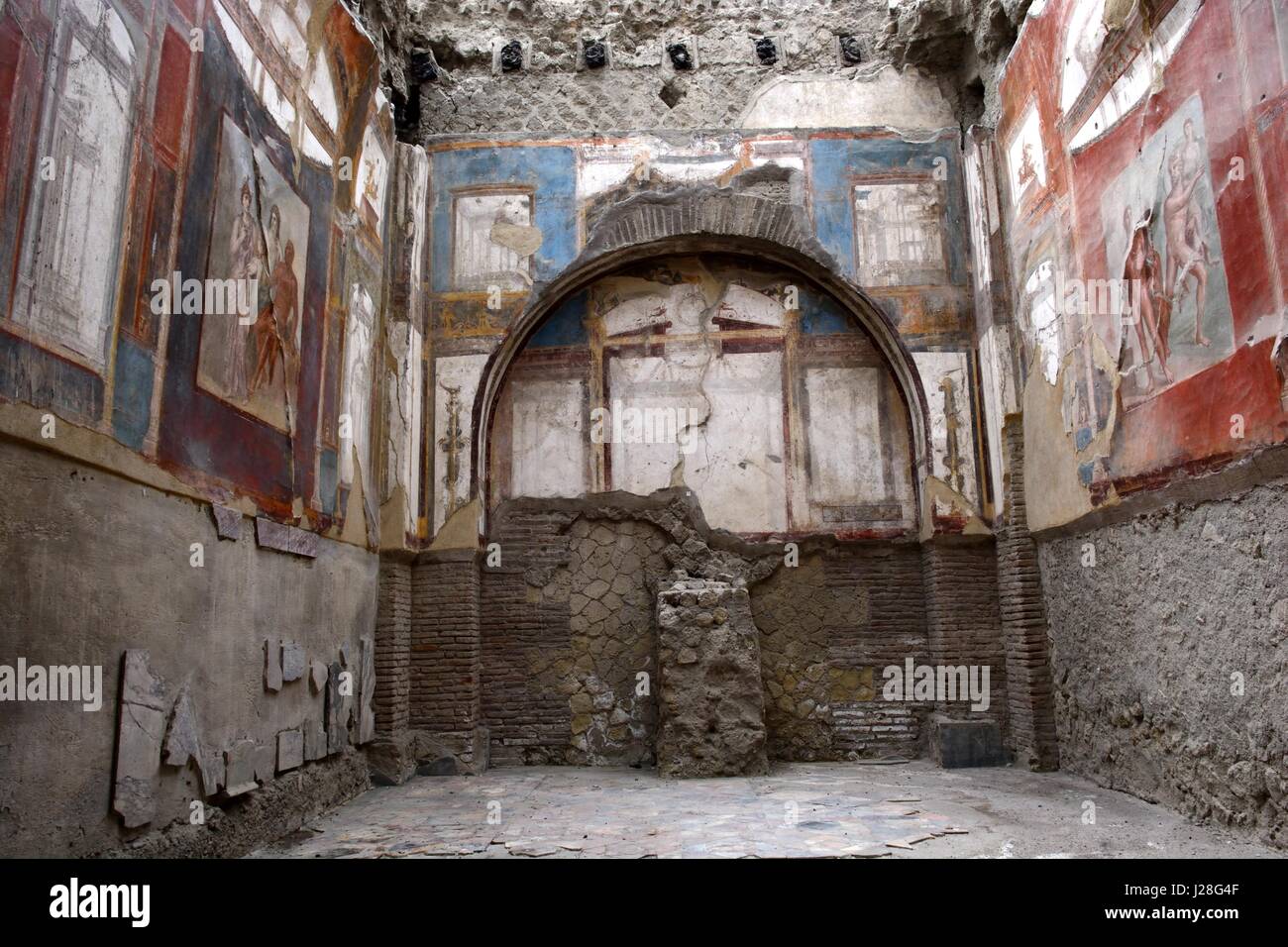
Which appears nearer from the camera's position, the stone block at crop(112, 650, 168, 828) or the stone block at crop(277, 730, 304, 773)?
the stone block at crop(112, 650, 168, 828)

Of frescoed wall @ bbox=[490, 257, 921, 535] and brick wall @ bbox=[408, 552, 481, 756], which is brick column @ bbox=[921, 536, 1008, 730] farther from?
brick wall @ bbox=[408, 552, 481, 756]

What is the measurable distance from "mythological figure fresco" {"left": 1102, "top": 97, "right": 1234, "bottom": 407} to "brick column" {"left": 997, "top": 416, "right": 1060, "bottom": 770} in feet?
5.56

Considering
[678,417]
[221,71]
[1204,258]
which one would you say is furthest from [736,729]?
[221,71]

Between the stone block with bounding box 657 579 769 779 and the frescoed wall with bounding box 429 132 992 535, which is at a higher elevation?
the frescoed wall with bounding box 429 132 992 535

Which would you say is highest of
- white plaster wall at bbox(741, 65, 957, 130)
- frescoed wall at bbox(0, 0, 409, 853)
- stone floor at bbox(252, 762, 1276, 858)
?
white plaster wall at bbox(741, 65, 957, 130)

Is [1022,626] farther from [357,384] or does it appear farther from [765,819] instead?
[357,384]

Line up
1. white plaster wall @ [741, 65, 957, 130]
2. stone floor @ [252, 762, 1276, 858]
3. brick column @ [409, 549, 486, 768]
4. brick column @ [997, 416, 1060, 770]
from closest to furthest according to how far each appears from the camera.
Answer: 1. stone floor @ [252, 762, 1276, 858]
2. brick column @ [997, 416, 1060, 770]
3. brick column @ [409, 549, 486, 768]
4. white plaster wall @ [741, 65, 957, 130]

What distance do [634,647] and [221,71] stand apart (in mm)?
A: 4862

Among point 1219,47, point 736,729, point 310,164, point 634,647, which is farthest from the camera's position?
point 634,647

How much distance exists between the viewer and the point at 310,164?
19.3 ft

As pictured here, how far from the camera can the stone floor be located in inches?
179

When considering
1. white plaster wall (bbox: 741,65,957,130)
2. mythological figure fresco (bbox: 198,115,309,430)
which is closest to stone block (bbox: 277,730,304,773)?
mythological figure fresco (bbox: 198,115,309,430)

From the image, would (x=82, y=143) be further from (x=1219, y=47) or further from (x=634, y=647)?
(x=634, y=647)

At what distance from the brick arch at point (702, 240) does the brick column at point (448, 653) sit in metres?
0.76
